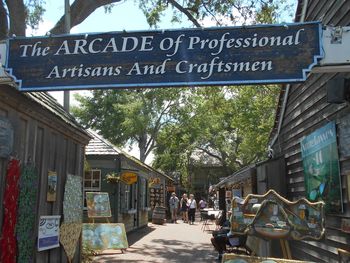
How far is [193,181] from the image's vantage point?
57.8 meters

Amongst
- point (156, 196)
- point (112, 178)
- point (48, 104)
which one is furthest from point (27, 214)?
point (156, 196)

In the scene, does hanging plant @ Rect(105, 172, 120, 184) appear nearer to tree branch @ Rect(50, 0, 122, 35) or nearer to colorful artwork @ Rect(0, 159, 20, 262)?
tree branch @ Rect(50, 0, 122, 35)

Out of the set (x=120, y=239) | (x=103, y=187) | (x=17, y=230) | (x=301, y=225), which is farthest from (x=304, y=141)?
(x=103, y=187)

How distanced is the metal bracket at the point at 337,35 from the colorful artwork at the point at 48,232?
197 inches

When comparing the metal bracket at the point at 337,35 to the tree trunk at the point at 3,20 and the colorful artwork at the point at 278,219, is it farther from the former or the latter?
the tree trunk at the point at 3,20

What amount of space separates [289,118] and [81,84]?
5699 millimetres

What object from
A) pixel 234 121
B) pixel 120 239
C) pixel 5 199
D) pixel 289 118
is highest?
pixel 234 121

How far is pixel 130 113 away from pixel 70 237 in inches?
1247

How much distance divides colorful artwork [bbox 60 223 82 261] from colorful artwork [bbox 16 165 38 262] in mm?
1311

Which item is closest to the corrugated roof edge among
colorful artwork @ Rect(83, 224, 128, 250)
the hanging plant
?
colorful artwork @ Rect(83, 224, 128, 250)

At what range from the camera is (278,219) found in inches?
227

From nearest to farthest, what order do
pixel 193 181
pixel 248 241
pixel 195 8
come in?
pixel 248 241, pixel 195 8, pixel 193 181

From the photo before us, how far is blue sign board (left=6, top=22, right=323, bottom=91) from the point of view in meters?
5.42

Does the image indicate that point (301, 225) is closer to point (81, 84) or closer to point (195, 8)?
point (81, 84)
